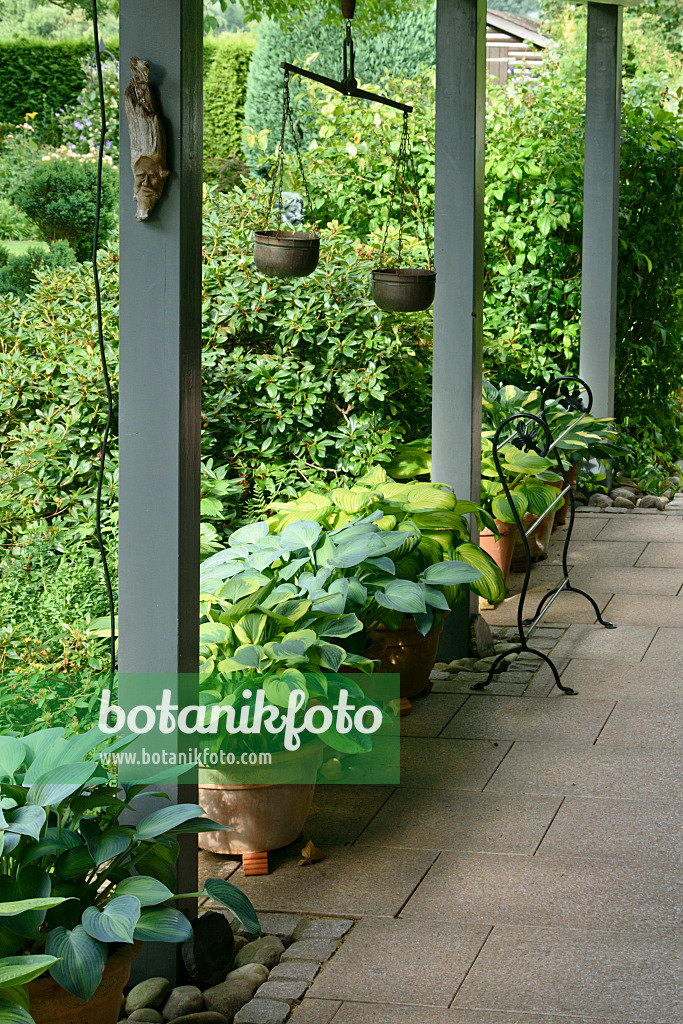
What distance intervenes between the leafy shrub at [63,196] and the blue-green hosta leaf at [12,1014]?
1108 centimetres

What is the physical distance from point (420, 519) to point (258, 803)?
4.71ft

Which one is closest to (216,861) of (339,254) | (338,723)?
(338,723)

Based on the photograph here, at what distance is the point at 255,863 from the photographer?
9.36 ft

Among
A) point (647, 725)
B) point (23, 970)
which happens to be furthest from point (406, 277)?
point (23, 970)

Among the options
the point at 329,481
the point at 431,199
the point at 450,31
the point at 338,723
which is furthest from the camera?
the point at 431,199

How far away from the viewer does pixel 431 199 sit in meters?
7.35

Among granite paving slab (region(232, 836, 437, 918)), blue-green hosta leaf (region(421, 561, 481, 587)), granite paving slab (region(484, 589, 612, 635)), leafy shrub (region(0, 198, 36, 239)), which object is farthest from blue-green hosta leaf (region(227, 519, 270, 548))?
leafy shrub (region(0, 198, 36, 239))

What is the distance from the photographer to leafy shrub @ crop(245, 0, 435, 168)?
1697cm

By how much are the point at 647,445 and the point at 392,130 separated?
8.91 ft

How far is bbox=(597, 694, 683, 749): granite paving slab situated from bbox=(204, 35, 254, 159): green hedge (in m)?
14.1

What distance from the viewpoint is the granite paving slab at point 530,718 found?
371cm

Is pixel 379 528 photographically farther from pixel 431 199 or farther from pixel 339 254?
pixel 431 199

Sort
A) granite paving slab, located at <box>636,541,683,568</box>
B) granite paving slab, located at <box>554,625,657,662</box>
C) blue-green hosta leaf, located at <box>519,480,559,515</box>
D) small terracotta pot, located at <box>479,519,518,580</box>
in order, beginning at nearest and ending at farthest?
1. granite paving slab, located at <box>554,625,657,662</box>
2. blue-green hosta leaf, located at <box>519,480,559,515</box>
3. small terracotta pot, located at <box>479,519,518,580</box>
4. granite paving slab, located at <box>636,541,683,568</box>

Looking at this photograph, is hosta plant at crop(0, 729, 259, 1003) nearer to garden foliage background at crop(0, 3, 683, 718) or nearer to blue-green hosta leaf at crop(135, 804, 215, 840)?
blue-green hosta leaf at crop(135, 804, 215, 840)
